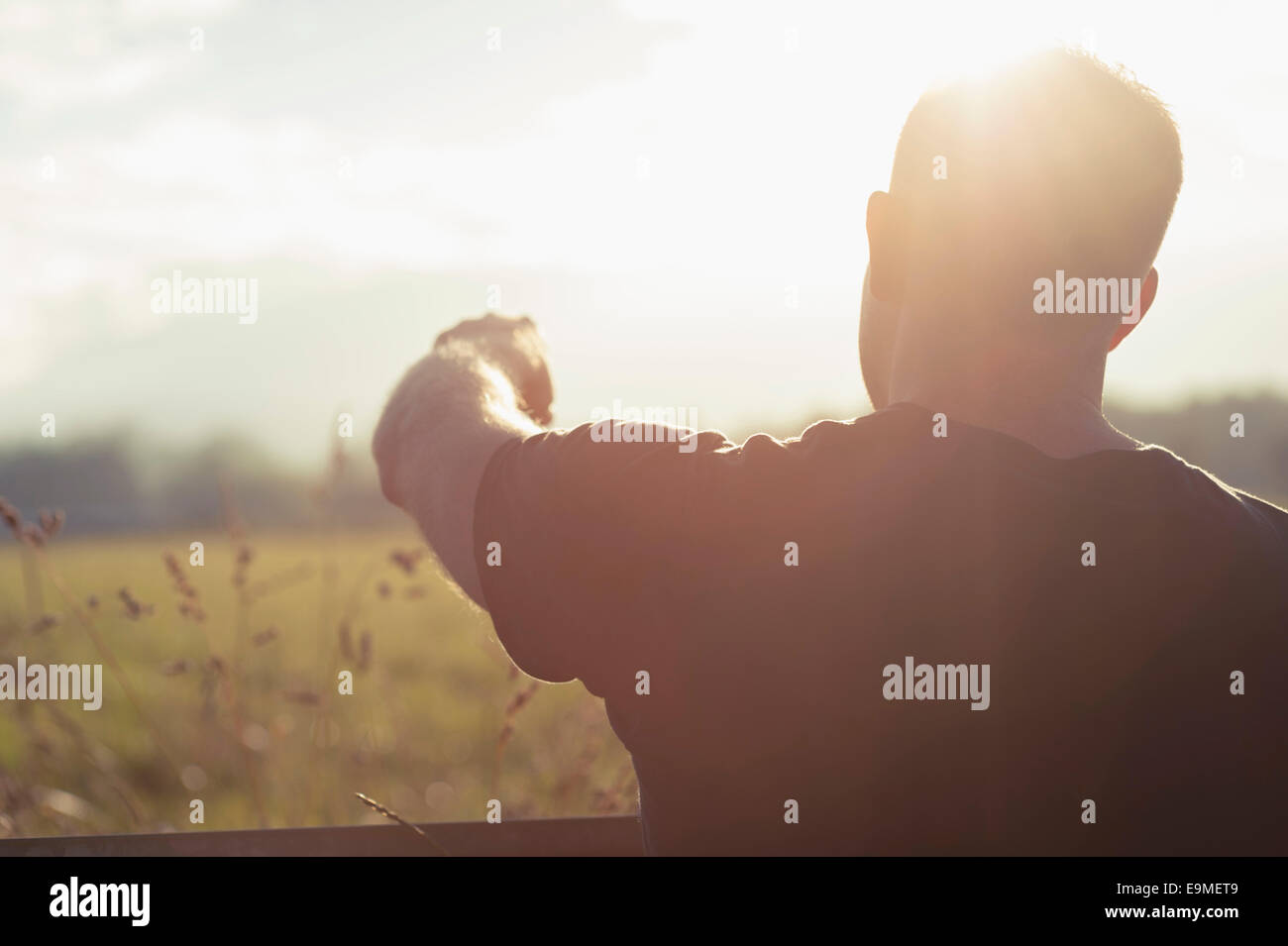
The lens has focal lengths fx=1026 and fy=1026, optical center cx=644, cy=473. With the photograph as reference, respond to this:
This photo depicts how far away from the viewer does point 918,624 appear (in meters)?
1.27

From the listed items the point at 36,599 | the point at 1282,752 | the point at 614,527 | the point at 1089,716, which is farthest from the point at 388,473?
the point at 36,599

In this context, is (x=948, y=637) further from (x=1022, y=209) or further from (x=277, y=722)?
(x=277, y=722)

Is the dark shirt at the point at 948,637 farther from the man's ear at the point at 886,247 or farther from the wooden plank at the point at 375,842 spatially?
the wooden plank at the point at 375,842

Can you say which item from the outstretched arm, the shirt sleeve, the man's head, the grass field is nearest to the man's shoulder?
the man's head

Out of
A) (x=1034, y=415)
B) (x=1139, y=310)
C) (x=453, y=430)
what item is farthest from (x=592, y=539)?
(x=1139, y=310)

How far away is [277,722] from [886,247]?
8.57ft

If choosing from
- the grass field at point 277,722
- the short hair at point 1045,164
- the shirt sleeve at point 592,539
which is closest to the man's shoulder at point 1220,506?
the short hair at point 1045,164

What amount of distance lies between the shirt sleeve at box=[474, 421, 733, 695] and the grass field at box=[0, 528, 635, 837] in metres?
0.25

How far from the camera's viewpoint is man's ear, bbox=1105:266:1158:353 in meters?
1.58

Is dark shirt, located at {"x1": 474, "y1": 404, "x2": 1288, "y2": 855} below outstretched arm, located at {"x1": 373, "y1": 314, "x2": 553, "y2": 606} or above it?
below

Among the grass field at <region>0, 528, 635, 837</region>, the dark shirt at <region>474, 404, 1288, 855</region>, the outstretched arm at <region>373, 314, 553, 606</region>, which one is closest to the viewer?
the dark shirt at <region>474, 404, 1288, 855</region>

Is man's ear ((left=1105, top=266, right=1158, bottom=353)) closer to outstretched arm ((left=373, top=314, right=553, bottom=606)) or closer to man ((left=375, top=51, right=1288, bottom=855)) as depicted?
man ((left=375, top=51, right=1288, bottom=855))
